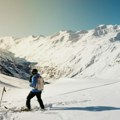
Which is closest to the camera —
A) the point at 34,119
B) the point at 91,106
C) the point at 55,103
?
the point at 34,119

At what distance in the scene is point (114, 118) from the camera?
1176 cm

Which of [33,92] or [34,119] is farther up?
[33,92]

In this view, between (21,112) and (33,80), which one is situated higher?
(33,80)

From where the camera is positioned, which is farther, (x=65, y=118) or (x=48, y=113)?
(x=48, y=113)

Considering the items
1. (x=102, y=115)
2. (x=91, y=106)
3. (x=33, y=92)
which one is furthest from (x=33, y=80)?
(x=102, y=115)

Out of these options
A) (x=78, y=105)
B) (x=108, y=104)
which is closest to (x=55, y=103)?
(x=78, y=105)

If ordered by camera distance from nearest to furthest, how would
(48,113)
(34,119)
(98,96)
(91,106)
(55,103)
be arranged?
(34,119) < (48,113) < (91,106) < (55,103) < (98,96)

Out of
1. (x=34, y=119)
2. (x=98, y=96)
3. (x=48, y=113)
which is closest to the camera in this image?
(x=34, y=119)

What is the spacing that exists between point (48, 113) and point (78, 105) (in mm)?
2415

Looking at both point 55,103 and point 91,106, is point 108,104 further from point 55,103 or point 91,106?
point 55,103

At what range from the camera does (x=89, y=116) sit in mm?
12227

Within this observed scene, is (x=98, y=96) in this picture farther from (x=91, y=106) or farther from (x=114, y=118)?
(x=114, y=118)

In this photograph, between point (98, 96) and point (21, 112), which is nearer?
point (21, 112)

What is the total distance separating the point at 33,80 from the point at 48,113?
2192mm
